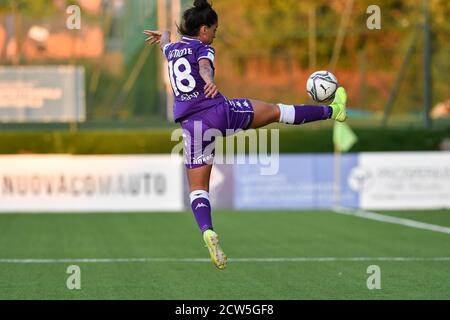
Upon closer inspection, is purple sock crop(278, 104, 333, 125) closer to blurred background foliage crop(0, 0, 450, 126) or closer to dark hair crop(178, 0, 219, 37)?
dark hair crop(178, 0, 219, 37)

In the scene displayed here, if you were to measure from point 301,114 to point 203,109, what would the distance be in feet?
2.88

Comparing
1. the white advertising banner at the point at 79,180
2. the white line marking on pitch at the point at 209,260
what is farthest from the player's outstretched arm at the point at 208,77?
the white advertising banner at the point at 79,180

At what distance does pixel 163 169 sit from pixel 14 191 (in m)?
3.04

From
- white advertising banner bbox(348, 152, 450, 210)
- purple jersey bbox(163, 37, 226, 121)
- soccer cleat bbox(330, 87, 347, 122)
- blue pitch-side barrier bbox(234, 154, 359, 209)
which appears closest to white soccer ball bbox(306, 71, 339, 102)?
soccer cleat bbox(330, 87, 347, 122)

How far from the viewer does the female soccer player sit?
391 inches

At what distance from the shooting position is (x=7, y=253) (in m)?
15.1

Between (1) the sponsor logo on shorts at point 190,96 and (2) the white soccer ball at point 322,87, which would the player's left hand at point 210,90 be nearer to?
(1) the sponsor logo on shorts at point 190,96

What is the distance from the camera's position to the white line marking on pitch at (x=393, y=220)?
18656 millimetres

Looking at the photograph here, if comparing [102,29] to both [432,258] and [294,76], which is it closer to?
[294,76]

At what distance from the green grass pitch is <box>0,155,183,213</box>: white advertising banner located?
91 cm

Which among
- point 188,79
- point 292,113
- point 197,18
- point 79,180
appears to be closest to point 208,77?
Result: point 188,79

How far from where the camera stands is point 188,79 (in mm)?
9938

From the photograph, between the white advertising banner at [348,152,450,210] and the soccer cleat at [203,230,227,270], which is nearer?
the soccer cleat at [203,230,227,270]
